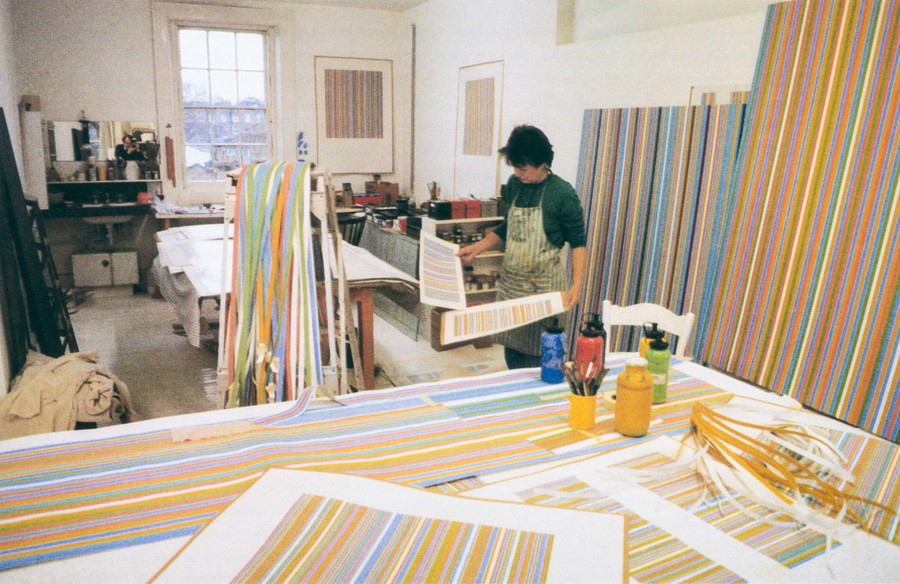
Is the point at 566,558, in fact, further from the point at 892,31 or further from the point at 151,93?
the point at 151,93

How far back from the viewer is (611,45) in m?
4.52

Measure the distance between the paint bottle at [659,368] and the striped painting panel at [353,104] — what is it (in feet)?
22.2

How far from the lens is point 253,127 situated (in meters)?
8.01

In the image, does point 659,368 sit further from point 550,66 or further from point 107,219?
point 107,219

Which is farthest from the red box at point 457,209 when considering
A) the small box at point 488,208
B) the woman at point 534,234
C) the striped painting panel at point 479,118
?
the woman at point 534,234

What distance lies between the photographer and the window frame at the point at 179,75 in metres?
7.23

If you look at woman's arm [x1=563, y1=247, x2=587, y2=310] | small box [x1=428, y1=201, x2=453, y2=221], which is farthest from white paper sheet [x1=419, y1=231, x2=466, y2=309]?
small box [x1=428, y1=201, x2=453, y2=221]

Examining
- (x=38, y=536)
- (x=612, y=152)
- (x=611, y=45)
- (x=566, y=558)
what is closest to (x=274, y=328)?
(x=38, y=536)

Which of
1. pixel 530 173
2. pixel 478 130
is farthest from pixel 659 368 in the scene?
pixel 478 130

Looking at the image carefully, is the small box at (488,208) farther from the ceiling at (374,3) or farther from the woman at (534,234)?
the ceiling at (374,3)

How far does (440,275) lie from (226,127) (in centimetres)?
623

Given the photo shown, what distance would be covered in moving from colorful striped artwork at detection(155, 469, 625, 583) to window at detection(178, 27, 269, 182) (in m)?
7.07

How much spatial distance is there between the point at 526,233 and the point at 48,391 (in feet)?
8.53

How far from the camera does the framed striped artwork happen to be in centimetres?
803
